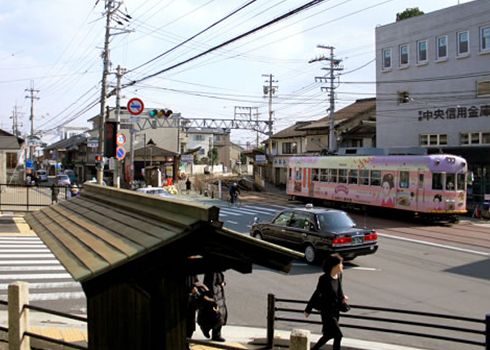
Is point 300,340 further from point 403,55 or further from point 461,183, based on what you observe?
point 403,55

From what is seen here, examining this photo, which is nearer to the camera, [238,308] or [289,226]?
[238,308]

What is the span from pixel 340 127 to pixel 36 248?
3216 centimetres

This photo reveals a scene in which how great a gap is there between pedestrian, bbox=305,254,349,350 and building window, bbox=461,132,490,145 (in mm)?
25719

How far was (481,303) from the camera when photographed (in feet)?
32.0

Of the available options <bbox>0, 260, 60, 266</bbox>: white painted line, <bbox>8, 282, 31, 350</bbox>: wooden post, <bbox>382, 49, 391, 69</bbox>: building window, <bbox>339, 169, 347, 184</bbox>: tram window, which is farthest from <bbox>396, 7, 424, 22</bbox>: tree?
<bbox>8, 282, 31, 350</bbox>: wooden post

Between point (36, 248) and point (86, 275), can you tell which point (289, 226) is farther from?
point (86, 275)

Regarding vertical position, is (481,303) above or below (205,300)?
below

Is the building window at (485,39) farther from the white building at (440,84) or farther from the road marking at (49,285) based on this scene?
the road marking at (49,285)

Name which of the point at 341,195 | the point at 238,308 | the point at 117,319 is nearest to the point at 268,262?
the point at 117,319

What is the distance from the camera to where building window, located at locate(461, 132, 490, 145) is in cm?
2831

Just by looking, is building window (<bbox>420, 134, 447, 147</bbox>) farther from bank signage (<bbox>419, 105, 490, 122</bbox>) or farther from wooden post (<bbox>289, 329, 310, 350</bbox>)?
wooden post (<bbox>289, 329, 310, 350</bbox>)

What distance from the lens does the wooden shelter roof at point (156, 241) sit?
353 cm

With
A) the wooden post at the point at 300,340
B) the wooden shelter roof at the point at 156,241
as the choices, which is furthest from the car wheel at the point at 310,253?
the wooden shelter roof at the point at 156,241

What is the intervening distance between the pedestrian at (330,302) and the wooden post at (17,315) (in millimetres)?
3780
